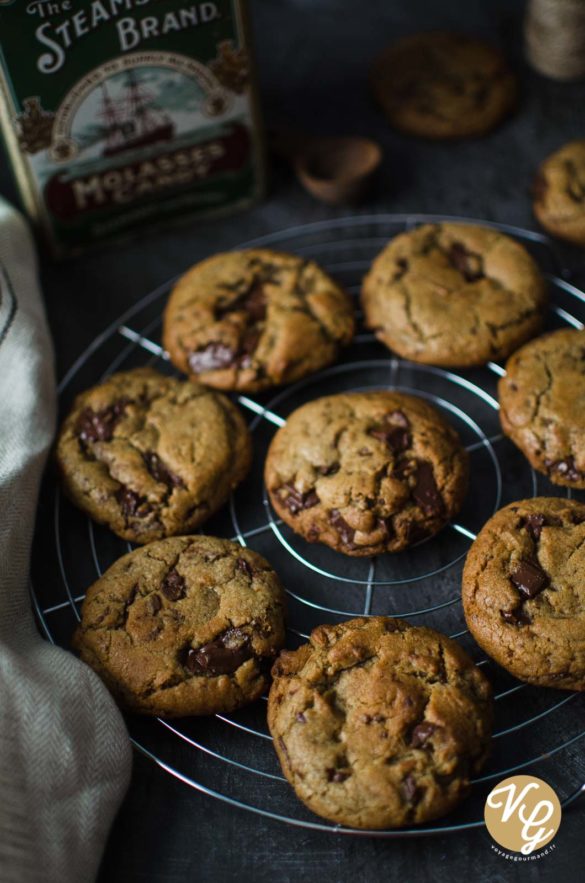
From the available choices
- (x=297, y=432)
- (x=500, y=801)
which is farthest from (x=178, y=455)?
(x=500, y=801)

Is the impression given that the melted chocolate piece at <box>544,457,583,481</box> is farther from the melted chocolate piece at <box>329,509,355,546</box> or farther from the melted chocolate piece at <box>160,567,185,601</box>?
the melted chocolate piece at <box>160,567,185,601</box>

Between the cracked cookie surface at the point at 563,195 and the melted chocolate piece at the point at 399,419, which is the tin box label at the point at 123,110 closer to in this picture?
the cracked cookie surface at the point at 563,195

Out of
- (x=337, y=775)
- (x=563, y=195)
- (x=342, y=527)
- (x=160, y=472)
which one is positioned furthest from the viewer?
(x=563, y=195)

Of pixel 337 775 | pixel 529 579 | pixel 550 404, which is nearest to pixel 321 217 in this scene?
pixel 550 404

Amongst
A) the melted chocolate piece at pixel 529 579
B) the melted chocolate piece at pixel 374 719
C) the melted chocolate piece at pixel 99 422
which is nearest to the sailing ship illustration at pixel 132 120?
the melted chocolate piece at pixel 99 422

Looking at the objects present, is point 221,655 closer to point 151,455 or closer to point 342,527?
point 342,527

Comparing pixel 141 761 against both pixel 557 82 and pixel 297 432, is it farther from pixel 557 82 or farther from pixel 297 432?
pixel 557 82
